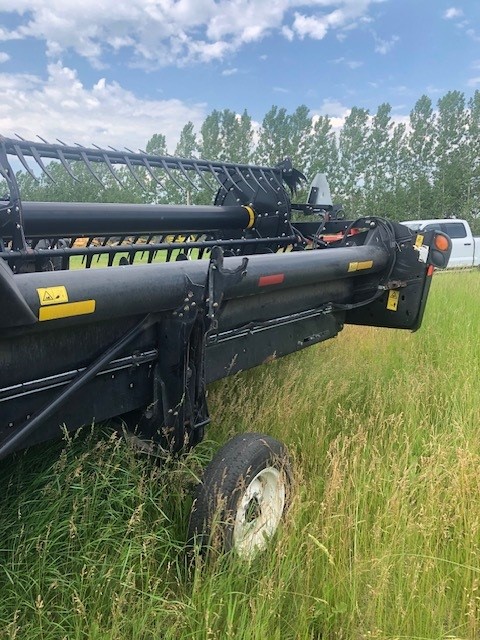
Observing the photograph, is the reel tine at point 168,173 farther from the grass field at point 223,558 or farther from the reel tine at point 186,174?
the grass field at point 223,558

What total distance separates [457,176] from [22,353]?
4120 cm

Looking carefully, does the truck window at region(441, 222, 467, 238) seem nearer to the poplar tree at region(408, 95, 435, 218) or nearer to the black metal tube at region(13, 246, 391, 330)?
the black metal tube at region(13, 246, 391, 330)

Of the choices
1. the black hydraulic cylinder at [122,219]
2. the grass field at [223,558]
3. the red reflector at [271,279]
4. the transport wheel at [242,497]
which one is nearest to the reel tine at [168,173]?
the black hydraulic cylinder at [122,219]

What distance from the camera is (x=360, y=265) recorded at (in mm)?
3545

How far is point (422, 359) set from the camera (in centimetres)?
507

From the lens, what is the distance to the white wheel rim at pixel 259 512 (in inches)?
89.0

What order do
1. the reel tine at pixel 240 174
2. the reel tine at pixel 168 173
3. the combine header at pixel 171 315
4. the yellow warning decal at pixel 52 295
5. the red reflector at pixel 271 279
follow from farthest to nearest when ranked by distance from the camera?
the reel tine at pixel 240 174 → the reel tine at pixel 168 173 → the red reflector at pixel 271 279 → the combine header at pixel 171 315 → the yellow warning decal at pixel 52 295

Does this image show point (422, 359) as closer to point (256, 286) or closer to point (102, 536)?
point (256, 286)

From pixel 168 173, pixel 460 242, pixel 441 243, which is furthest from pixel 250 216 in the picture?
pixel 460 242

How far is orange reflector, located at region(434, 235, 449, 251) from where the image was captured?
391 cm

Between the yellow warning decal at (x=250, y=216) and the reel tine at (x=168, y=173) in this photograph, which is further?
the yellow warning decal at (x=250, y=216)

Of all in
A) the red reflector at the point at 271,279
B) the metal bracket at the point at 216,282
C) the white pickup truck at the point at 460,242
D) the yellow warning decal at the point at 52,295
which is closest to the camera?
the yellow warning decal at the point at 52,295

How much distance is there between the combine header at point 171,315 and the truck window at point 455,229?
44.5 feet

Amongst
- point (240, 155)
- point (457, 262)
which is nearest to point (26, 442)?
point (457, 262)
